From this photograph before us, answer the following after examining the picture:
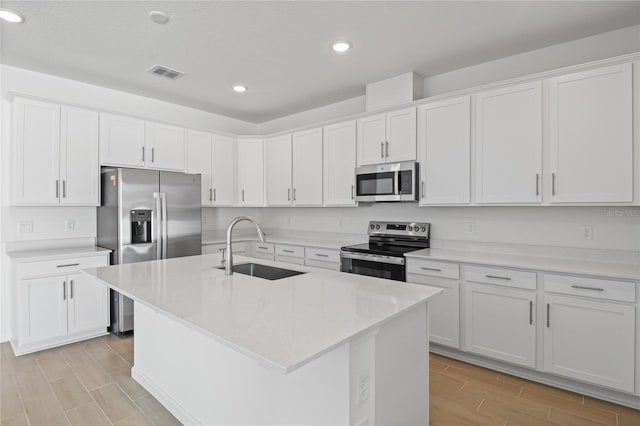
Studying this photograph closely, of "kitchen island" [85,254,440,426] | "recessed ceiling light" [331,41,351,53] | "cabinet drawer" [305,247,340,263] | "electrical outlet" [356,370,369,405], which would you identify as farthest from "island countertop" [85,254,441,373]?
"recessed ceiling light" [331,41,351,53]

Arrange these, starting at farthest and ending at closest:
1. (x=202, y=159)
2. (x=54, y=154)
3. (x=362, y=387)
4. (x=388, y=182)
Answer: (x=202, y=159) < (x=388, y=182) < (x=54, y=154) < (x=362, y=387)

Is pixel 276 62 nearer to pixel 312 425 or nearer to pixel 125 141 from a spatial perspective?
pixel 125 141

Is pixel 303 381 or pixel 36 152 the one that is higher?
pixel 36 152

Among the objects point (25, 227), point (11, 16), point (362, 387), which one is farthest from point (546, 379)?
point (25, 227)

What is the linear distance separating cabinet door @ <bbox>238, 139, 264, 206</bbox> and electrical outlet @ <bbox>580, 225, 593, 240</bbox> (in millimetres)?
3781

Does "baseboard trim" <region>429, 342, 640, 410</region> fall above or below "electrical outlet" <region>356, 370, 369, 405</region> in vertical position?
below

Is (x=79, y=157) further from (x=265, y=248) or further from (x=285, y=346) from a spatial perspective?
(x=285, y=346)

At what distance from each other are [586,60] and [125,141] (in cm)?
461

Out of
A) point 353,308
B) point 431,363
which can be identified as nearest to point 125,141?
point 353,308

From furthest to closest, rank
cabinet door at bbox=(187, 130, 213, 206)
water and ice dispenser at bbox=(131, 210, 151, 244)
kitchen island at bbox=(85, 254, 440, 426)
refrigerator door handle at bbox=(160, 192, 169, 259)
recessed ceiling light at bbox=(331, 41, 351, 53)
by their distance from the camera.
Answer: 1. cabinet door at bbox=(187, 130, 213, 206)
2. refrigerator door handle at bbox=(160, 192, 169, 259)
3. water and ice dispenser at bbox=(131, 210, 151, 244)
4. recessed ceiling light at bbox=(331, 41, 351, 53)
5. kitchen island at bbox=(85, 254, 440, 426)

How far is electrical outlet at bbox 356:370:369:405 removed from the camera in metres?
1.30

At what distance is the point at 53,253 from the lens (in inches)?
129

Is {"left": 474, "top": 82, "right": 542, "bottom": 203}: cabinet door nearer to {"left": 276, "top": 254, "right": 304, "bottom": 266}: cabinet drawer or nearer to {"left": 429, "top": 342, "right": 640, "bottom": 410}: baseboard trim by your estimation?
{"left": 429, "top": 342, "right": 640, "bottom": 410}: baseboard trim

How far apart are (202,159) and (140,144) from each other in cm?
81
